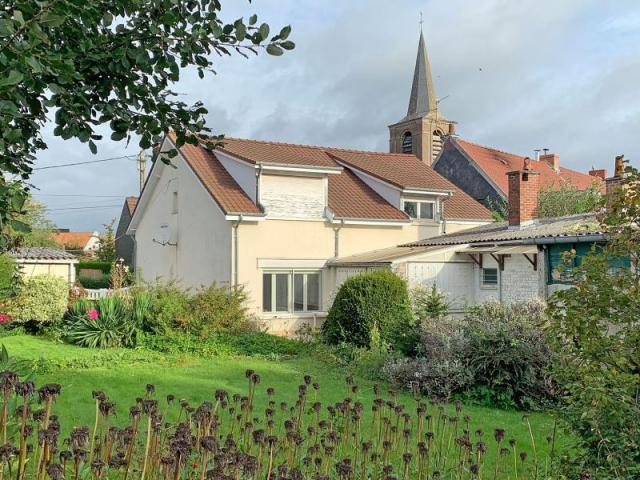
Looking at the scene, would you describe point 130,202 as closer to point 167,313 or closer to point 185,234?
point 185,234

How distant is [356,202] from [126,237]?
27341 mm

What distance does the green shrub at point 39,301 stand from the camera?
20.9 meters

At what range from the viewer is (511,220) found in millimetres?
22312

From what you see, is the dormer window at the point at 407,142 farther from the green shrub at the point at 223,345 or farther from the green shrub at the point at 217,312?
the green shrub at the point at 223,345

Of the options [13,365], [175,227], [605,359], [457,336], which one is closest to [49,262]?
[175,227]

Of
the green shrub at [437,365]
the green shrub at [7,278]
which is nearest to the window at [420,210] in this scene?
the green shrub at [437,365]

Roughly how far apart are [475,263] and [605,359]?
16.1 meters

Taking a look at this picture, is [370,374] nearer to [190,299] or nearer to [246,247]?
[190,299]

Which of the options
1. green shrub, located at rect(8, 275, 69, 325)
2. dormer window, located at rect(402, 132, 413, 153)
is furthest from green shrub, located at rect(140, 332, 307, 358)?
dormer window, located at rect(402, 132, 413, 153)

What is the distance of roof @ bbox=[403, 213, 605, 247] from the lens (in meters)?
17.2

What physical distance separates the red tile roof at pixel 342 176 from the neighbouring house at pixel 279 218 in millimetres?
53

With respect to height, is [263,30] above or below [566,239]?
above

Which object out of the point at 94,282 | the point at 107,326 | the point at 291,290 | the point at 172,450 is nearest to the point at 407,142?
the point at 94,282

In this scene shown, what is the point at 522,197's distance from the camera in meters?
21.7
